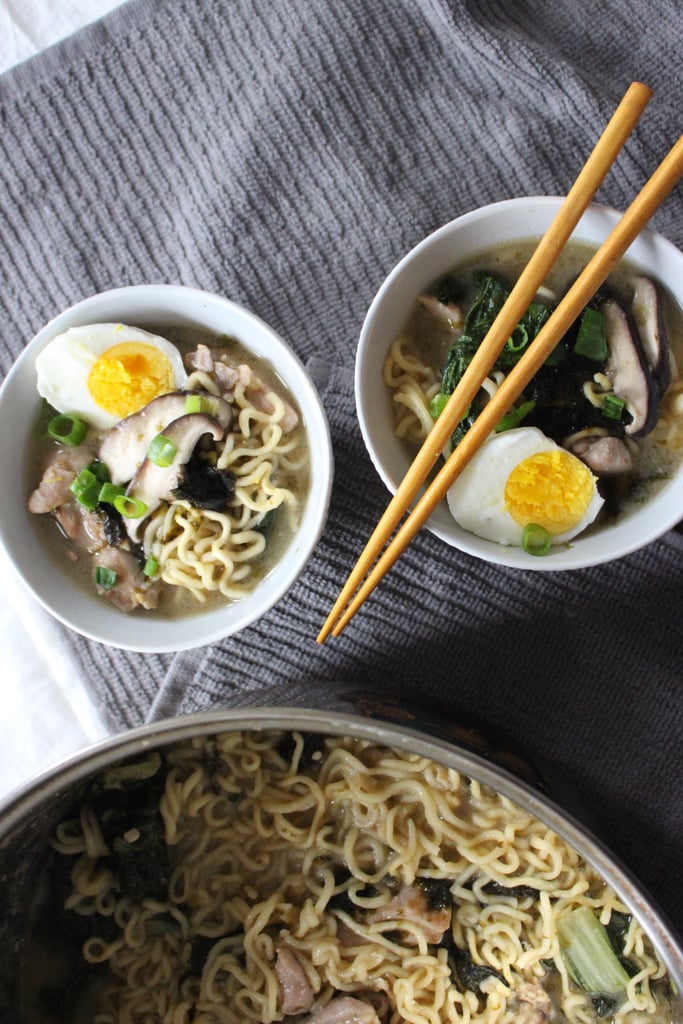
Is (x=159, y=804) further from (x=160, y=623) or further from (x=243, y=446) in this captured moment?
(x=243, y=446)

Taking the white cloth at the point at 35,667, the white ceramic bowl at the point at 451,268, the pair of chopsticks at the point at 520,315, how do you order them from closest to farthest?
1. the pair of chopsticks at the point at 520,315
2. the white ceramic bowl at the point at 451,268
3. the white cloth at the point at 35,667

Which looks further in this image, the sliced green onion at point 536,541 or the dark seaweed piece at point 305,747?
the dark seaweed piece at point 305,747

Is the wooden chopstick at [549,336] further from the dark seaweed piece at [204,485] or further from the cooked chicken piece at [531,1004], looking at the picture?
the cooked chicken piece at [531,1004]

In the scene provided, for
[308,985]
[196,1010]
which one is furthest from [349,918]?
[196,1010]

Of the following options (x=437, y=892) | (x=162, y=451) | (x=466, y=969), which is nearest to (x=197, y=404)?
(x=162, y=451)

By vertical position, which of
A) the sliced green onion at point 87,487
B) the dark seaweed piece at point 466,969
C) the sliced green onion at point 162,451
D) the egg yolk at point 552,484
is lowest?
the dark seaweed piece at point 466,969

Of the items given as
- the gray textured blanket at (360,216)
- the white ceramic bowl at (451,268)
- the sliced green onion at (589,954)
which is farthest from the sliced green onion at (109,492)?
the sliced green onion at (589,954)

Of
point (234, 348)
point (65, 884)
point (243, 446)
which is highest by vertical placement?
point (234, 348)
